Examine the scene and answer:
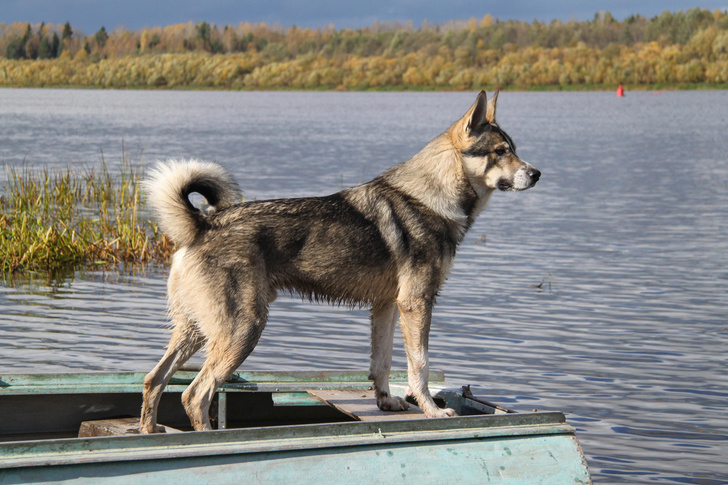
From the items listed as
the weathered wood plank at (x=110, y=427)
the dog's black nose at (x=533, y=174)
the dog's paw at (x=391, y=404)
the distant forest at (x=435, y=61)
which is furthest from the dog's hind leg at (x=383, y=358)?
the distant forest at (x=435, y=61)

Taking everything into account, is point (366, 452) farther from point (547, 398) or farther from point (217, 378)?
point (547, 398)

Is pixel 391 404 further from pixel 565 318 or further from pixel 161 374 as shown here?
pixel 565 318

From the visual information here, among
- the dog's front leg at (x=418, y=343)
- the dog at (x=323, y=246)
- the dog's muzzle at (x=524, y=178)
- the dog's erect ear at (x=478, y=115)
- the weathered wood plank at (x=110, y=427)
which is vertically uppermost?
the dog's erect ear at (x=478, y=115)

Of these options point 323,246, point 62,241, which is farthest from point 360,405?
point 62,241

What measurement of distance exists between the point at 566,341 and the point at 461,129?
16.8 feet

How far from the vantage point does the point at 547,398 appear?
30.2 ft

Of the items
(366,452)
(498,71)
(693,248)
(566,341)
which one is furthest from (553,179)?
(498,71)

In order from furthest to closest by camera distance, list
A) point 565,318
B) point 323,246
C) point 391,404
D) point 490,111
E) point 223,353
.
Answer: point 565,318
point 391,404
point 490,111
point 323,246
point 223,353

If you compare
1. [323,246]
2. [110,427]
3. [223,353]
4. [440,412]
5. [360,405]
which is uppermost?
[323,246]

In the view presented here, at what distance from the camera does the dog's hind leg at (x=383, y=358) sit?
281 inches

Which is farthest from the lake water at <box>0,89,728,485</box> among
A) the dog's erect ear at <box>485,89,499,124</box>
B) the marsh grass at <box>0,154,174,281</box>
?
the dog's erect ear at <box>485,89,499,124</box>

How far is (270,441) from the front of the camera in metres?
5.24

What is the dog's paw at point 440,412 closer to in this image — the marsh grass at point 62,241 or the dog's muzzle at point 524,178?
the dog's muzzle at point 524,178

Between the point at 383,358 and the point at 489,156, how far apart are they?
1.69 m
